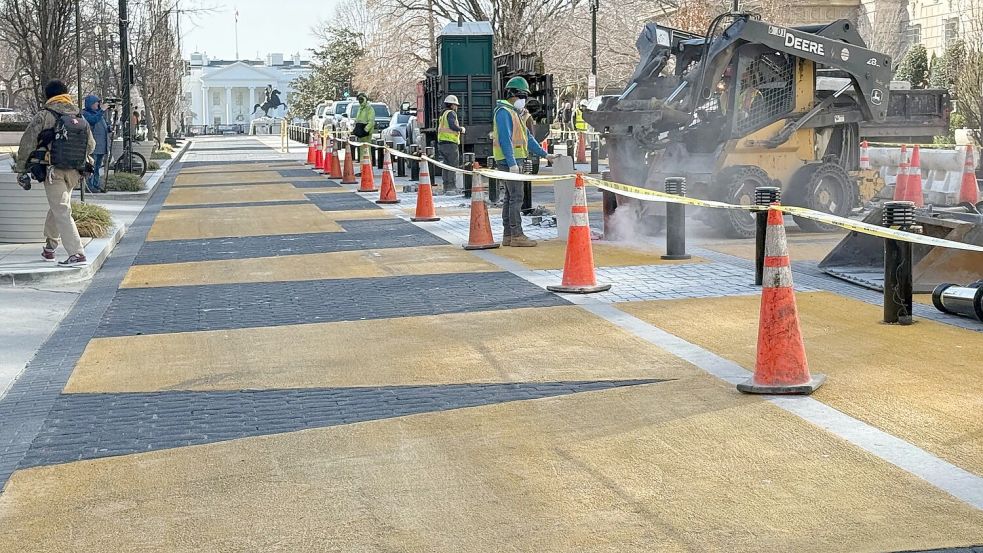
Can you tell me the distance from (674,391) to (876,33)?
5151 centimetres

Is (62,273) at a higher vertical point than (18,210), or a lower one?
lower

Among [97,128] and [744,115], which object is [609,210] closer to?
[744,115]

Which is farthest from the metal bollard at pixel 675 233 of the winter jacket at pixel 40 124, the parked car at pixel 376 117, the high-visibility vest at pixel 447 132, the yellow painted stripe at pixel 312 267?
the parked car at pixel 376 117

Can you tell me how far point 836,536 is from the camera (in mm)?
5160

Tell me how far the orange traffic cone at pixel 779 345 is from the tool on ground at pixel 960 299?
267cm

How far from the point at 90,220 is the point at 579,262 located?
757cm

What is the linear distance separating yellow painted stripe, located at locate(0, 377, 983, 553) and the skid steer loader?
371 inches

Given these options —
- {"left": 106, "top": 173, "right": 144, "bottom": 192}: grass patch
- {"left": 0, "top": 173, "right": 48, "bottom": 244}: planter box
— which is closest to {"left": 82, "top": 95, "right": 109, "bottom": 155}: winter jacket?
{"left": 106, "top": 173, "right": 144, "bottom": 192}: grass patch

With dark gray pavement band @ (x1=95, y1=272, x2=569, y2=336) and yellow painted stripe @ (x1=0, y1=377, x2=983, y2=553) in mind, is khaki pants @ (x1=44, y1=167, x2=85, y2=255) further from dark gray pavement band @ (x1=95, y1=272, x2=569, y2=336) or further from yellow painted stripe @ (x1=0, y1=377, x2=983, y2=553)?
yellow painted stripe @ (x1=0, y1=377, x2=983, y2=553)

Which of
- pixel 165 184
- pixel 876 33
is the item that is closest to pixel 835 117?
pixel 165 184

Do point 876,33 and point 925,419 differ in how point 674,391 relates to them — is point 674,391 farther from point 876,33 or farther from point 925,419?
point 876,33

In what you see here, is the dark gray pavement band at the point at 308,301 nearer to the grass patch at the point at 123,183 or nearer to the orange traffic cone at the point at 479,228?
the orange traffic cone at the point at 479,228

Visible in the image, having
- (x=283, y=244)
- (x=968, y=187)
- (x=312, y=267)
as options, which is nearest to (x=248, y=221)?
(x=283, y=244)

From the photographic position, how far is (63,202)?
44.2 ft
